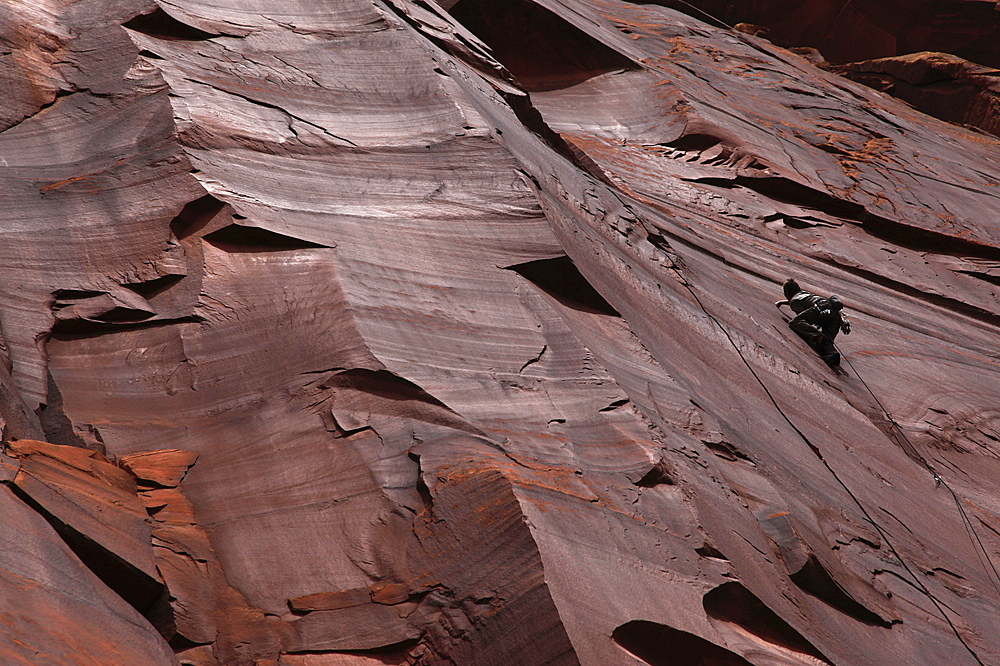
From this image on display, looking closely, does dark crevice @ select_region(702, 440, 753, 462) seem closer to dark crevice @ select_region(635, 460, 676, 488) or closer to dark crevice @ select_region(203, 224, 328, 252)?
dark crevice @ select_region(635, 460, 676, 488)

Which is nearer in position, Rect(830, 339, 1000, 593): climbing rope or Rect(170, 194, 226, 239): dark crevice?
Rect(170, 194, 226, 239): dark crevice

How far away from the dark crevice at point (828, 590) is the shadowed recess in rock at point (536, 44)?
646 centimetres

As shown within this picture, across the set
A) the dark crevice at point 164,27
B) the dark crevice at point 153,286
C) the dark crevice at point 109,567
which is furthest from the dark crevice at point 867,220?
the dark crevice at point 109,567

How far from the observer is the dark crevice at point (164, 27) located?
5133 millimetres

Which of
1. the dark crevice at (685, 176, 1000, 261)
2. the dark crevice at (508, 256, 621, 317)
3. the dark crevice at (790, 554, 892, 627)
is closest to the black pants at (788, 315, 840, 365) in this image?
the dark crevice at (508, 256, 621, 317)

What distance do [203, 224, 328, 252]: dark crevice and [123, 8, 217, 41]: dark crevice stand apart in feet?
5.89

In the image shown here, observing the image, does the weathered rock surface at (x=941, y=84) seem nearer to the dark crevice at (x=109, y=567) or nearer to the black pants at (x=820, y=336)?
the black pants at (x=820, y=336)

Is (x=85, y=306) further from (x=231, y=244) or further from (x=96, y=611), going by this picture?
(x=96, y=611)

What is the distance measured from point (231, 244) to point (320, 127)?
1094 mm

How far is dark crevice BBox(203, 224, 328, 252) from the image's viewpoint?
410 cm

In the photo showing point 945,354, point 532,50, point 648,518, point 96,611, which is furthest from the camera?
point 532,50


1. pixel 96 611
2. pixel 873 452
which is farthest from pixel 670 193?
pixel 96 611

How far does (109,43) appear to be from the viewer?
4.98 metres

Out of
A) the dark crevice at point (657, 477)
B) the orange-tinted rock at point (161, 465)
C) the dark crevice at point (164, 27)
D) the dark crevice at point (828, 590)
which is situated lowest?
the dark crevice at point (828, 590)
